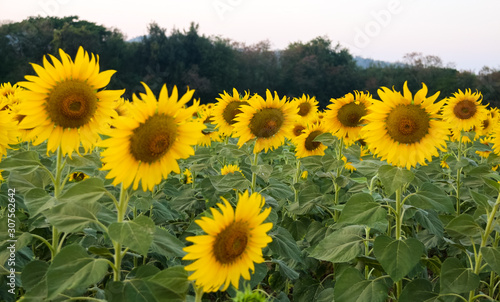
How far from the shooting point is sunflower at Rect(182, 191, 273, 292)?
1.50 m

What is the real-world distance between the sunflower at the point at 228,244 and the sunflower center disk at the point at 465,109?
14.4 ft

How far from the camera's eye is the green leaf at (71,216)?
5.40 ft

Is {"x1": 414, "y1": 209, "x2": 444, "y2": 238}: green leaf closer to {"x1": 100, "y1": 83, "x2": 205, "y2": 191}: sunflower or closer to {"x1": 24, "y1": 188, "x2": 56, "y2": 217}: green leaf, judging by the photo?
{"x1": 100, "y1": 83, "x2": 205, "y2": 191}: sunflower

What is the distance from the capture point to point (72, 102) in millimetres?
1944

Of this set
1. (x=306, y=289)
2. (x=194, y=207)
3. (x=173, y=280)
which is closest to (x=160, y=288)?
(x=173, y=280)

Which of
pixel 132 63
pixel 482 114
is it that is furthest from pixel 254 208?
pixel 132 63

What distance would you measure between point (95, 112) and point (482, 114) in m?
4.60

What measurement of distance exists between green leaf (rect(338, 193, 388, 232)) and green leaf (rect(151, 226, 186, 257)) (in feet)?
3.03

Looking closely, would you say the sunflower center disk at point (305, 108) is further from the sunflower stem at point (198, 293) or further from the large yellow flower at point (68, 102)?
the sunflower stem at point (198, 293)

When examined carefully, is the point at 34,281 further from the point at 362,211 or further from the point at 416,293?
the point at 416,293

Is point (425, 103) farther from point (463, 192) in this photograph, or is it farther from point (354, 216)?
point (463, 192)

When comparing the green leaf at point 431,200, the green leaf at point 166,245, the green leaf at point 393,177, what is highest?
the green leaf at point 393,177

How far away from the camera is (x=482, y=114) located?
17.2 ft

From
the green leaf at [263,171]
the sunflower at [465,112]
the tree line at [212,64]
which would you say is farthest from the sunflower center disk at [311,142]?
the tree line at [212,64]
